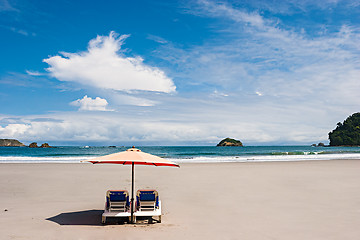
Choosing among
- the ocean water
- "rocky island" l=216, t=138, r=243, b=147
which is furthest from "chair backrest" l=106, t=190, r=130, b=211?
"rocky island" l=216, t=138, r=243, b=147

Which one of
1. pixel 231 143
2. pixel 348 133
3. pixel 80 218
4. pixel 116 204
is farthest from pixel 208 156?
pixel 231 143

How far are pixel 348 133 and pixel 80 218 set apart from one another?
125 meters

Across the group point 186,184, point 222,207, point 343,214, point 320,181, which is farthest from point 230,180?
point 343,214

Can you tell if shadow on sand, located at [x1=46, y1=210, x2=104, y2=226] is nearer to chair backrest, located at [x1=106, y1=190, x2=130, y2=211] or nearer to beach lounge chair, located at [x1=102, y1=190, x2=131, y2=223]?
beach lounge chair, located at [x1=102, y1=190, x2=131, y2=223]

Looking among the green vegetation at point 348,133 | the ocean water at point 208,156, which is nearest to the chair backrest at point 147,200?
the ocean water at point 208,156

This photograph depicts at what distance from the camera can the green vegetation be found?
110 meters

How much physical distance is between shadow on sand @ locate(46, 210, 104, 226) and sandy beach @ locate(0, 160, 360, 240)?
0.03m

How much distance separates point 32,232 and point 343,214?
333 inches

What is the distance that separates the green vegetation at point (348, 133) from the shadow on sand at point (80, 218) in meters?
122

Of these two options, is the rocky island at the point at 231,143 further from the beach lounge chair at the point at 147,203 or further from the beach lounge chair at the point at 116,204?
the beach lounge chair at the point at 116,204

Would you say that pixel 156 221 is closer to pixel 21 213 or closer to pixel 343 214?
pixel 21 213

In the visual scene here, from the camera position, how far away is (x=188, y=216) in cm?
839

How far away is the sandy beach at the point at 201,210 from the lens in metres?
6.83

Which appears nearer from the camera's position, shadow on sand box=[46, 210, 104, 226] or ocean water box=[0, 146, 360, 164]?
shadow on sand box=[46, 210, 104, 226]
